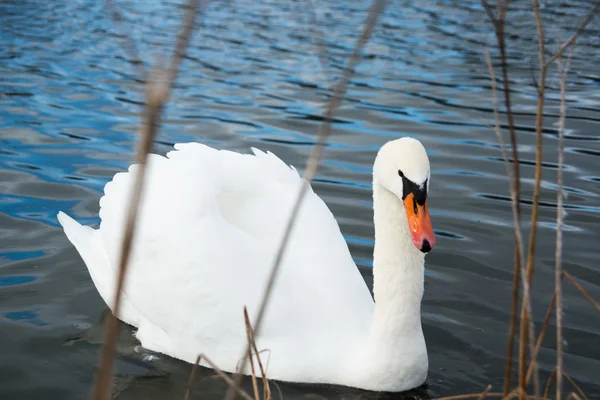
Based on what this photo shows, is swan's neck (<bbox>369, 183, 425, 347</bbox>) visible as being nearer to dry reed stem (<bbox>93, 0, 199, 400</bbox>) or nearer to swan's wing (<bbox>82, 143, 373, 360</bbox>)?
swan's wing (<bbox>82, 143, 373, 360</bbox>)

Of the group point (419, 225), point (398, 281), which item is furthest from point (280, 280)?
point (419, 225)

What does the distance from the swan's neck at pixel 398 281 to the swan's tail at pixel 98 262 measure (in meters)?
1.48

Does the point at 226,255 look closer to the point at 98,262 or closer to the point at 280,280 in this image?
the point at 280,280

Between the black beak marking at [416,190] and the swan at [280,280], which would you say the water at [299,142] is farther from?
the black beak marking at [416,190]

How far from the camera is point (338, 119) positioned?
994 cm

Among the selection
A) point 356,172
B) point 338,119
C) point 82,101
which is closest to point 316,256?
point 356,172

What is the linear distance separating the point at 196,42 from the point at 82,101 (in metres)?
4.30

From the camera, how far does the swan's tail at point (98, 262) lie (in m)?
4.89

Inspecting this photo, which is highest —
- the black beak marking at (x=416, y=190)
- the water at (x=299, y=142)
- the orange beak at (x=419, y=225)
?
the black beak marking at (x=416, y=190)

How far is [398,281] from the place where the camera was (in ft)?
13.7

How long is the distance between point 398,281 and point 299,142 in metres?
4.99

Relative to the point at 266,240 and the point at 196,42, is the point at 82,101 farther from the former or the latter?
the point at 266,240

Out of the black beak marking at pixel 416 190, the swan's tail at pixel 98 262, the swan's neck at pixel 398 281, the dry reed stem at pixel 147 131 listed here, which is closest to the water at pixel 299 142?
the swan's tail at pixel 98 262

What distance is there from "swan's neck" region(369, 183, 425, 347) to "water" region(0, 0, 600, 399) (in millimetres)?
415
